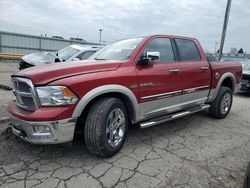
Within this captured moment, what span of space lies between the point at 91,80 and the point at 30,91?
0.80m

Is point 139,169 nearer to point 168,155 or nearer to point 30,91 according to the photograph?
point 168,155

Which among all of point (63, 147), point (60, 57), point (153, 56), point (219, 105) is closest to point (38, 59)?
point (60, 57)

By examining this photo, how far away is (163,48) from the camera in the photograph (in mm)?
4324

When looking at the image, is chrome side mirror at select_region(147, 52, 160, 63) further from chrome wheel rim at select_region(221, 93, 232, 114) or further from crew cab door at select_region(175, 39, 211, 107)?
chrome wheel rim at select_region(221, 93, 232, 114)

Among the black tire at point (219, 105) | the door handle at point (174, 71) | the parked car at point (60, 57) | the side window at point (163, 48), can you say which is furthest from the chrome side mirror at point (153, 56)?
the parked car at point (60, 57)

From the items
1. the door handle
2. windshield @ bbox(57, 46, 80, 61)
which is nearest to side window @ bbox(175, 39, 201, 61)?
the door handle

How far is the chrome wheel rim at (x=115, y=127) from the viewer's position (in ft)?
11.0

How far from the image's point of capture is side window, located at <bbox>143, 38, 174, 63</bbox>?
162 inches

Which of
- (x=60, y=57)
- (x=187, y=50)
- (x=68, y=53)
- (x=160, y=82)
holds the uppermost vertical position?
(x=187, y=50)

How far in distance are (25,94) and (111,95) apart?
1205 mm

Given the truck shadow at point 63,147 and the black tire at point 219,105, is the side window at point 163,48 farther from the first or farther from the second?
the black tire at point 219,105

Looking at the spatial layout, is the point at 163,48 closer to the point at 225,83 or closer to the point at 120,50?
Result: the point at 120,50

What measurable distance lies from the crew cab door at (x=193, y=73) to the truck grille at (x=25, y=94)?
2.74 m

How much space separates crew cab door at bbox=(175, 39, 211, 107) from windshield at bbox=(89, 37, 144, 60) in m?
1.02
